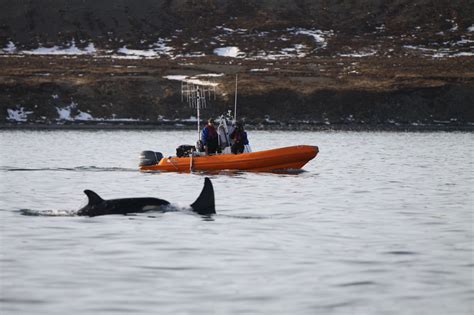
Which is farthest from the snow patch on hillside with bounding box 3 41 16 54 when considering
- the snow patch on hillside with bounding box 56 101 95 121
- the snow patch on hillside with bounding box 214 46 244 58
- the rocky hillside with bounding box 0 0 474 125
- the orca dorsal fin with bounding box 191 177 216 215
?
the orca dorsal fin with bounding box 191 177 216 215

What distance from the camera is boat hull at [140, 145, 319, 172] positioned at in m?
32.1

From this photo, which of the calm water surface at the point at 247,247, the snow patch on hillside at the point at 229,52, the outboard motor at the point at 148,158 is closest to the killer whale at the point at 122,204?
the calm water surface at the point at 247,247

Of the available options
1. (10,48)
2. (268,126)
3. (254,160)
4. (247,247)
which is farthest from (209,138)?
(10,48)

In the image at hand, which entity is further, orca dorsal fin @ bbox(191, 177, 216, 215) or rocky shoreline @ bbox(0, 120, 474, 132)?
rocky shoreline @ bbox(0, 120, 474, 132)

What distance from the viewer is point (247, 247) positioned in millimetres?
15227

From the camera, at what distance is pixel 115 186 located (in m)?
27.8

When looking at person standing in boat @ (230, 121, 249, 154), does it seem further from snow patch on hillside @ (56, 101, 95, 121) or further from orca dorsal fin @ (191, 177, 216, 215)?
snow patch on hillside @ (56, 101, 95, 121)

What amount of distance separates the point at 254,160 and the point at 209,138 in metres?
1.85

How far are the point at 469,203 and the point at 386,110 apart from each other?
59.8 m

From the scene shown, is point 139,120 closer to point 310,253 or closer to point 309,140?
point 309,140

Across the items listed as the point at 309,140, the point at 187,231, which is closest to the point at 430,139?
the point at 309,140

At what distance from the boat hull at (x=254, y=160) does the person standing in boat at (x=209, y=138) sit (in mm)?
508

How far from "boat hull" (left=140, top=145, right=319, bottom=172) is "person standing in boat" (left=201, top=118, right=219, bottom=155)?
20.0 inches

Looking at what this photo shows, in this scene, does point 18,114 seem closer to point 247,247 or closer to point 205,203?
point 205,203
